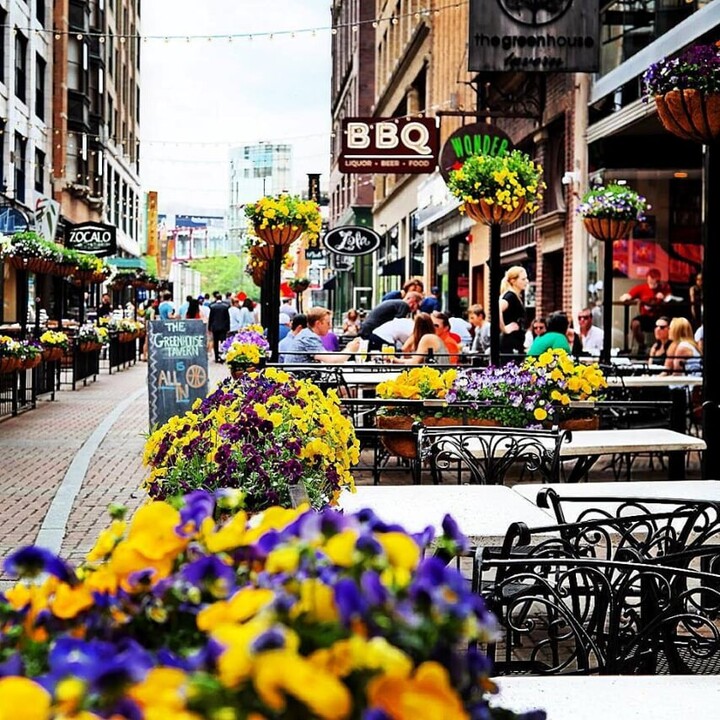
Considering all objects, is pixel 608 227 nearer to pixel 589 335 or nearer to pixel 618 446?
pixel 589 335

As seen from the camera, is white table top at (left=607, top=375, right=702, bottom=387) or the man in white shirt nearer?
white table top at (left=607, top=375, right=702, bottom=387)

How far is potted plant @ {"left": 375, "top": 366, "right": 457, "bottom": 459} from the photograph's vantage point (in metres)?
10.8

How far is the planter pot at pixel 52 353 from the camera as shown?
71.7 feet

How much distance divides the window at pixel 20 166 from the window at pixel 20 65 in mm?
1345

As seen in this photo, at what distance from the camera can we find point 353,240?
30312 millimetres

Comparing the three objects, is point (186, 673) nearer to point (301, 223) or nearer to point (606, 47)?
point (301, 223)

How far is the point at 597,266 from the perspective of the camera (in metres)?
21.7

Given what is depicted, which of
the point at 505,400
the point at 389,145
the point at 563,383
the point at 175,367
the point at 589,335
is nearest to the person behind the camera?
the point at 505,400

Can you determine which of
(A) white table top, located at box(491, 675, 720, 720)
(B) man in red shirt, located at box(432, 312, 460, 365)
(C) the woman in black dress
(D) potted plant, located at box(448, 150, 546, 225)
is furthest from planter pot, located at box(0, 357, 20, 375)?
(A) white table top, located at box(491, 675, 720, 720)

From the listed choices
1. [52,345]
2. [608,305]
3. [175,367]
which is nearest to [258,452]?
[175,367]

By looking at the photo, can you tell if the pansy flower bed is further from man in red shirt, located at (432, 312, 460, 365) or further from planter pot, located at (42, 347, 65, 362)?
planter pot, located at (42, 347, 65, 362)

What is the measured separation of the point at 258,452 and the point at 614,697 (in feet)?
9.16

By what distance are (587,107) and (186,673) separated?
875 inches

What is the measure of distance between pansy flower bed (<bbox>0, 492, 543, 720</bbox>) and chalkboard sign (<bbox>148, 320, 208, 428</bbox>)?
1293 centimetres
